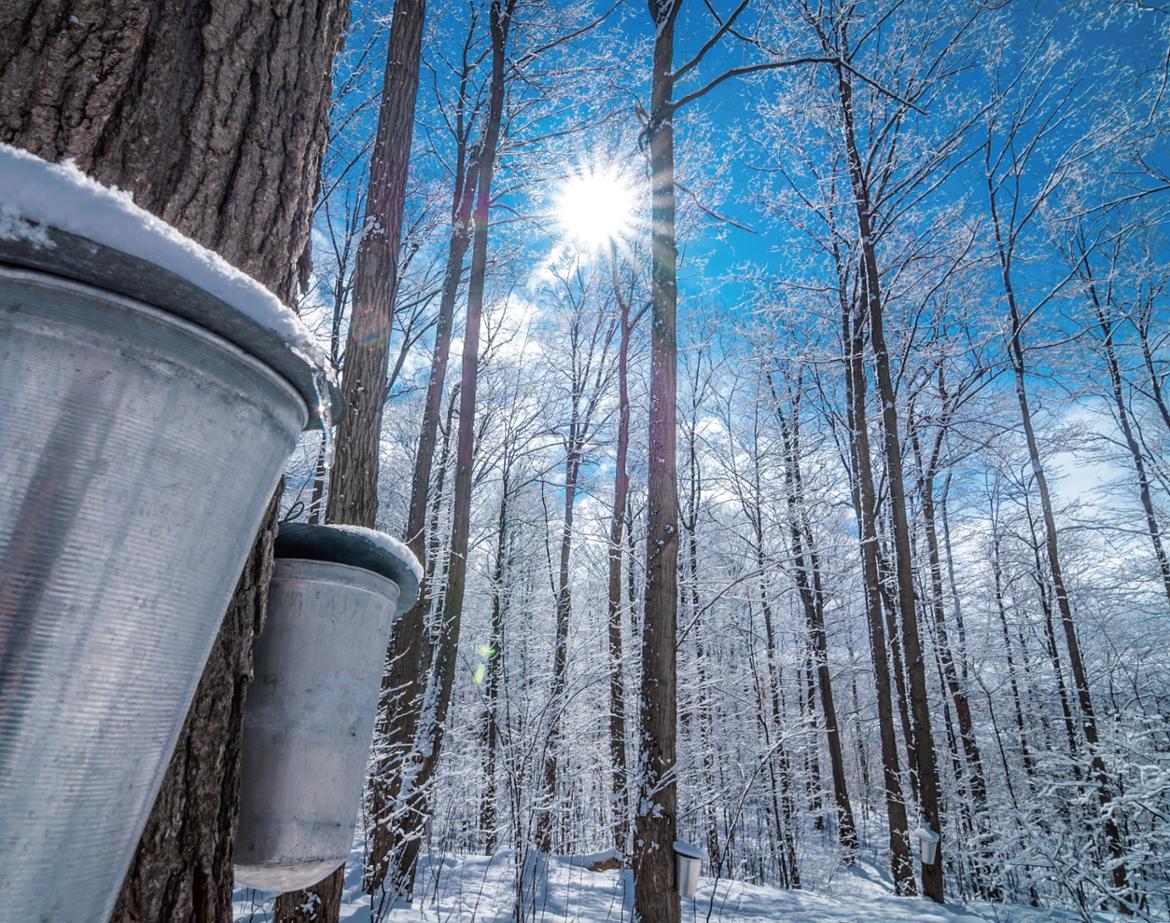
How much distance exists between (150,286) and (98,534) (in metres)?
0.26

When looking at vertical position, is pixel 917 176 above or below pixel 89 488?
above

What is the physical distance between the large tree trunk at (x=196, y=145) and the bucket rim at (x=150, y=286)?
0.46 m

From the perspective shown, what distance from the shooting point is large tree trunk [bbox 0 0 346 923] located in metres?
0.91

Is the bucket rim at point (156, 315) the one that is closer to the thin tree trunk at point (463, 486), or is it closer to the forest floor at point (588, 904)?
the forest floor at point (588, 904)

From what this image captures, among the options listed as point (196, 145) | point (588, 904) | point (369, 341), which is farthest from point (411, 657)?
point (196, 145)

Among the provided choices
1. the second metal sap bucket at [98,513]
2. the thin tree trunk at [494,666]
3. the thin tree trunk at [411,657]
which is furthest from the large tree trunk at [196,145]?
the thin tree trunk at [494,666]

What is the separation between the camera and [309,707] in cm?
121

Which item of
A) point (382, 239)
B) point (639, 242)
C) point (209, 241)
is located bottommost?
point (209, 241)

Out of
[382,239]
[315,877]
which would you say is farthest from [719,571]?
[315,877]

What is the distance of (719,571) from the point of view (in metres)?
13.9

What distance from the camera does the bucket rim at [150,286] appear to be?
1.85 feet

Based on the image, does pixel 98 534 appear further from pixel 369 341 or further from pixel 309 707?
pixel 369 341

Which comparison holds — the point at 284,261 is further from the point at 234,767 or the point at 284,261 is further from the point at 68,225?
the point at 234,767

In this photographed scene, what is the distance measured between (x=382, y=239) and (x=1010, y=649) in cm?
1620
